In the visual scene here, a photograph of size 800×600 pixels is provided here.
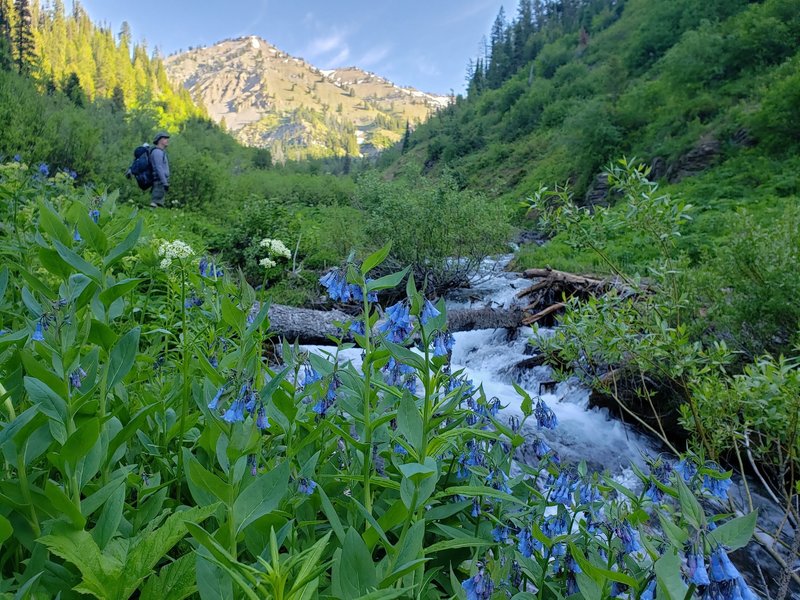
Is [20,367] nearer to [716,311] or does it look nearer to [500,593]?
[500,593]

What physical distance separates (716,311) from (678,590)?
4014mm

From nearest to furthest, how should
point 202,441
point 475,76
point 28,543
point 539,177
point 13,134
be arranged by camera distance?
point 28,543 < point 202,441 < point 13,134 < point 539,177 < point 475,76

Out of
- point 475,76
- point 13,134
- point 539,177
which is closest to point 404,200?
point 13,134

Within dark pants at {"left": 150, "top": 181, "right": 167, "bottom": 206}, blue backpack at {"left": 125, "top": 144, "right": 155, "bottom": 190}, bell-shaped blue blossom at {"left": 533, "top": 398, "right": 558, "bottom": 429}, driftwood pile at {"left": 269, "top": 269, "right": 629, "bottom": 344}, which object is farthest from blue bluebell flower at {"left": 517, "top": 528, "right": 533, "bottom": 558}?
dark pants at {"left": 150, "top": 181, "right": 167, "bottom": 206}

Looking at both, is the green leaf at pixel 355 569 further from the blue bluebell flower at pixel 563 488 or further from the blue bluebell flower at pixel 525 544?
the blue bluebell flower at pixel 563 488

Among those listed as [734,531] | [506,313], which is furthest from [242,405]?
[506,313]

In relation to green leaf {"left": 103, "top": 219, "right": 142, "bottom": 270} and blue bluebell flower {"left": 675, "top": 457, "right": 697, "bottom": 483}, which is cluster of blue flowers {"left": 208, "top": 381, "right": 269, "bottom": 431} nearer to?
green leaf {"left": 103, "top": 219, "right": 142, "bottom": 270}

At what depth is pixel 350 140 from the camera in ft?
653

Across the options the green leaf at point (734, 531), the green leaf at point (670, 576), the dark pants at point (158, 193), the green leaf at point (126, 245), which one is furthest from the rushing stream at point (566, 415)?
the dark pants at point (158, 193)

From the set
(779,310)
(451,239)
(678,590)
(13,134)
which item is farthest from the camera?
(13,134)

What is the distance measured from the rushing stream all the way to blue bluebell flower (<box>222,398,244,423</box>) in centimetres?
187

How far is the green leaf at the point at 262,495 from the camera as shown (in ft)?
2.59

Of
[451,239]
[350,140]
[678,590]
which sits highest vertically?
[350,140]

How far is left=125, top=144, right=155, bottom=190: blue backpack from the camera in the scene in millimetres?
10633
